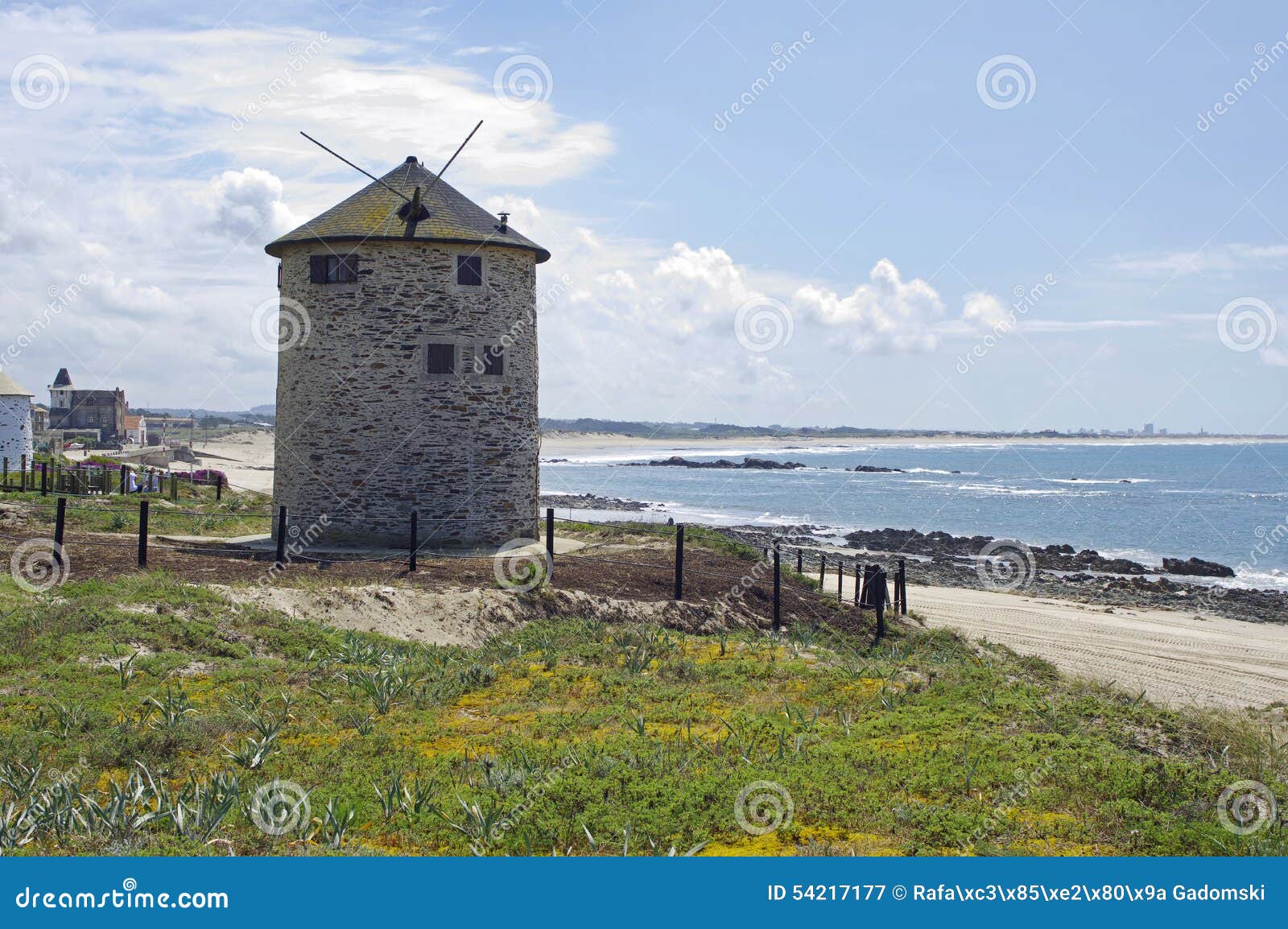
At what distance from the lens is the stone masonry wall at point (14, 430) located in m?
39.8

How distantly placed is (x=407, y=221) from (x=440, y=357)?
3079mm

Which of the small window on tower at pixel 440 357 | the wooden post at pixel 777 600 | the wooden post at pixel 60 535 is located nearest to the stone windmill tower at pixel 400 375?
the small window on tower at pixel 440 357

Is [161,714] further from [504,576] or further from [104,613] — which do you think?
[504,576]

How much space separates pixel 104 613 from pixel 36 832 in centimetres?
620

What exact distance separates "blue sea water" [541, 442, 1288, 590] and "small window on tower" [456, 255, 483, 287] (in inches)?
1340

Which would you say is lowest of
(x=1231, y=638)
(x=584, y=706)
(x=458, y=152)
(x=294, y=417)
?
(x=1231, y=638)

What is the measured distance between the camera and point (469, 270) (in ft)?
70.4

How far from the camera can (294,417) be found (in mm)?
21797

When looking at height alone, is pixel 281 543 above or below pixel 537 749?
above

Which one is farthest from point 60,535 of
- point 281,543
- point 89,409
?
point 89,409

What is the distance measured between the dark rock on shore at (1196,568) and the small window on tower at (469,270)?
112ft

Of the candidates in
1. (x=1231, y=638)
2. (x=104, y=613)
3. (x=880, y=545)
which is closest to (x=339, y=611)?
(x=104, y=613)

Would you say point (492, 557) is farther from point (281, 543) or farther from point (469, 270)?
point (469, 270)

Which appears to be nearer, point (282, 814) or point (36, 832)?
point (36, 832)
